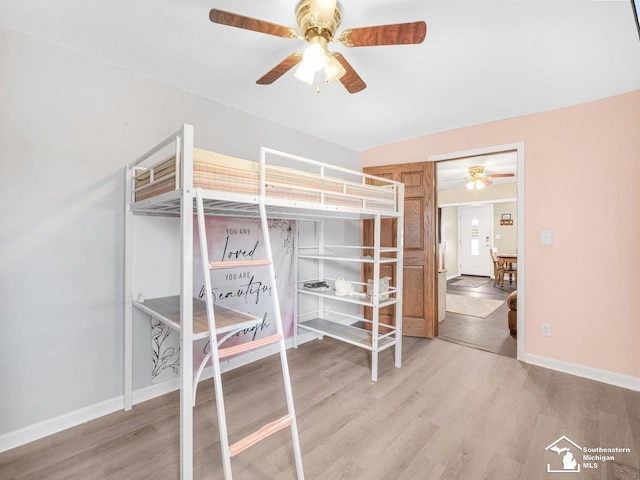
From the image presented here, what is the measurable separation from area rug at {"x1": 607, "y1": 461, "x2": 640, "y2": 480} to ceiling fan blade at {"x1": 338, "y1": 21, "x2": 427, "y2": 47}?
233 centimetres

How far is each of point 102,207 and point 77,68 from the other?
2.87ft

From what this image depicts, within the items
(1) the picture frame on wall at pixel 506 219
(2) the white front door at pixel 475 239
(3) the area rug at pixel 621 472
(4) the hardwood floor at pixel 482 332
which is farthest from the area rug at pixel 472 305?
(1) the picture frame on wall at pixel 506 219

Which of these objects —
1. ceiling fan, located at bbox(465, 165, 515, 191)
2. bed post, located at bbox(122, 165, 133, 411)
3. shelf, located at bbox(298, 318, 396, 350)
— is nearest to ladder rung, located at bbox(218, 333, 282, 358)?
bed post, located at bbox(122, 165, 133, 411)

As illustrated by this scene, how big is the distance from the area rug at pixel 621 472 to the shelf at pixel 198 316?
1.95 m

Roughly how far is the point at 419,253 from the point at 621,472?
2.19 m

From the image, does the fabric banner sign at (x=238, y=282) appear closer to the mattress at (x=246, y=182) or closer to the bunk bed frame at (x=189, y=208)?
the bunk bed frame at (x=189, y=208)

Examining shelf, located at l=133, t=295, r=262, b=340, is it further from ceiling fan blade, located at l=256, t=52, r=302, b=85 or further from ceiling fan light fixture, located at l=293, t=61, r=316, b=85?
ceiling fan blade, located at l=256, t=52, r=302, b=85


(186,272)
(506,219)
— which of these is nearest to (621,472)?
(186,272)

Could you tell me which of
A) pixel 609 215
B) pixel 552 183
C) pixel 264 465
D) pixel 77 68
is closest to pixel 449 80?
pixel 552 183

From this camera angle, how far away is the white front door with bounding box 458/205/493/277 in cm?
800

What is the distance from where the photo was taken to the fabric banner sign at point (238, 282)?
2195 mm

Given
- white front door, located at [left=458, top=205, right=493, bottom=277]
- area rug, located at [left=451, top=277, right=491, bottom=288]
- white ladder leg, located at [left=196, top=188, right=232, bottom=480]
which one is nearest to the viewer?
white ladder leg, located at [left=196, top=188, right=232, bottom=480]

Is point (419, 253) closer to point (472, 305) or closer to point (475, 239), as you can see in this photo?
point (472, 305)

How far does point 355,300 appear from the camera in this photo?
8.44 ft
